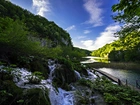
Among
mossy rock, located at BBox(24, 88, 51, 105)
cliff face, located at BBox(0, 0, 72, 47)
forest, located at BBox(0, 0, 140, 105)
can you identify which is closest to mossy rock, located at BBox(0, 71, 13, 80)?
forest, located at BBox(0, 0, 140, 105)

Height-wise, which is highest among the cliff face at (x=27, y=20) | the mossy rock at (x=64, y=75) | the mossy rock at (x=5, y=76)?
the cliff face at (x=27, y=20)

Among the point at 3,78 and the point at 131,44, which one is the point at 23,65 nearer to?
the point at 3,78

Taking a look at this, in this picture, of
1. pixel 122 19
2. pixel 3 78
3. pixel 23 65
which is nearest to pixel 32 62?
pixel 23 65

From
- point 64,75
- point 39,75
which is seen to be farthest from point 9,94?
point 64,75

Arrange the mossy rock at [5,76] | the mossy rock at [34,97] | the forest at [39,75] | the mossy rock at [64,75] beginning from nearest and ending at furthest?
the mossy rock at [34,97] < the forest at [39,75] < the mossy rock at [5,76] < the mossy rock at [64,75]

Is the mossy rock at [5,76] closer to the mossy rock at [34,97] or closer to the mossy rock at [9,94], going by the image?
the mossy rock at [9,94]

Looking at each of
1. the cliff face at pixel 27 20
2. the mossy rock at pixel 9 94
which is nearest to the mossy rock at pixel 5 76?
the mossy rock at pixel 9 94

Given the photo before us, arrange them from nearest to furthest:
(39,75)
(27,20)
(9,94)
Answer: (9,94) < (39,75) < (27,20)

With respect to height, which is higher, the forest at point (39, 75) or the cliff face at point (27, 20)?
the cliff face at point (27, 20)

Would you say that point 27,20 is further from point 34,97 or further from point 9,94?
point 9,94

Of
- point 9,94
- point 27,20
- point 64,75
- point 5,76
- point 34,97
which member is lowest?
point 64,75

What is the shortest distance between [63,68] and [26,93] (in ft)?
19.2

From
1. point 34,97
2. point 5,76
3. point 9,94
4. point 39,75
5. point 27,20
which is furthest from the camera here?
point 27,20

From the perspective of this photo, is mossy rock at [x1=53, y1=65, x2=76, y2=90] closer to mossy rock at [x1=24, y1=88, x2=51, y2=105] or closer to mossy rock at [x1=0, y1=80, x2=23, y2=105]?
mossy rock at [x1=24, y1=88, x2=51, y2=105]
